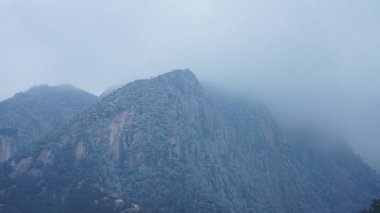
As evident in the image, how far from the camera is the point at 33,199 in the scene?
626 ft

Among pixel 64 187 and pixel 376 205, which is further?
pixel 64 187

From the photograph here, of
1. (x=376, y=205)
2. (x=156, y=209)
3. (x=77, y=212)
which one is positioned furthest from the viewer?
(x=156, y=209)

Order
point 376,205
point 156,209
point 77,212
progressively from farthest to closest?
point 156,209
point 77,212
point 376,205

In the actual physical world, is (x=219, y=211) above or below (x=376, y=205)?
below

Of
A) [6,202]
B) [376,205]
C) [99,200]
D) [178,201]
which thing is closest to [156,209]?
[178,201]

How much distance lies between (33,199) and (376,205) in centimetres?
12144

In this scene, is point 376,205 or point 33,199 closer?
point 376,205

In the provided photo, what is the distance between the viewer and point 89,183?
19925cm

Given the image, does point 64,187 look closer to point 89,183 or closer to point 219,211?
point 89,183

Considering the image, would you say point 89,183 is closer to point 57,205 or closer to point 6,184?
point 57,205

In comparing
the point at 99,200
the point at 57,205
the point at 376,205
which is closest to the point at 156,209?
the point at 99,200

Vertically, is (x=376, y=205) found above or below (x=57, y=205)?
above

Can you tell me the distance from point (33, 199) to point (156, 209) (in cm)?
4554

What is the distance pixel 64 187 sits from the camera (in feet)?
652
